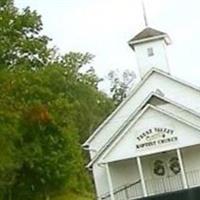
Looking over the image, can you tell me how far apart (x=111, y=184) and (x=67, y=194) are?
10.7 m

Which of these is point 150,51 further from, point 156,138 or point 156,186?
point 156,186

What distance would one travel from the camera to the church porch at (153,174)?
117 ft

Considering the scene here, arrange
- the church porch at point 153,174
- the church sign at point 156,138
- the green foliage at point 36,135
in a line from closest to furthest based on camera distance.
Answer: the green foliage at point 36,135
the church sign at point 156,138
the church porch at point 153,174

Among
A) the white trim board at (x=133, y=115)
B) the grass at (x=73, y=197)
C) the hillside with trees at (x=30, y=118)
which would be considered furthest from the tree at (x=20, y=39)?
the grass at (x=73, y=197)

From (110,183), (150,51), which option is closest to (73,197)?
(150,51)

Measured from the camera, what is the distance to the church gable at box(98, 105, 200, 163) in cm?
3453

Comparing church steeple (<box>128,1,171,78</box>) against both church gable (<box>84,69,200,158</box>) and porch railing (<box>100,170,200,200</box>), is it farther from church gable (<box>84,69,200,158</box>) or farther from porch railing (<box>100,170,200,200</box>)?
porch railing (<box>100,170,200,200</box>)

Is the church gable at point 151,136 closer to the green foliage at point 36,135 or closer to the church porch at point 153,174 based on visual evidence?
the church porch at point 153,174

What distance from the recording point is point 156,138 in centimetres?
3462

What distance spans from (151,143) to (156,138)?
1.10 ft

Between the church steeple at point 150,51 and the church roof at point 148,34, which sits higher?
the church roof at point 148,34

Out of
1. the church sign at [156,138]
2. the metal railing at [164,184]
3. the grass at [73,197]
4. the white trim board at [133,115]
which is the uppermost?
the white trim board at [133,115]

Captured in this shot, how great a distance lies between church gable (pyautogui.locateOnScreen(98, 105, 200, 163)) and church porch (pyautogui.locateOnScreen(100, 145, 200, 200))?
2.38 feet

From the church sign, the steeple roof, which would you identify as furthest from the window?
the church sign
